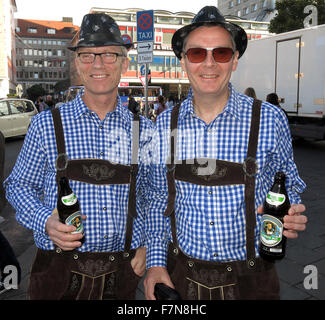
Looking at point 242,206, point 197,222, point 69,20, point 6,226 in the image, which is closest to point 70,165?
point 197,222

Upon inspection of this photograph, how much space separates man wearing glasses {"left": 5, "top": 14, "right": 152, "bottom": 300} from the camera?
202 centimetres

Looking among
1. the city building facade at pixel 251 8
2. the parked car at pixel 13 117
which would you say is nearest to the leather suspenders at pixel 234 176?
the parked car at pixel 13 117

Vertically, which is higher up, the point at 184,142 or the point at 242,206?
the point at 184,142

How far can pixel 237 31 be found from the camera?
211cm

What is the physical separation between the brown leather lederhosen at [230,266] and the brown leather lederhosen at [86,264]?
34 cm

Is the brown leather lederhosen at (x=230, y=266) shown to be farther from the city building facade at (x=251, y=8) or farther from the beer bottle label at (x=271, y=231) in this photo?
the city building facade at (x=251, y=8)

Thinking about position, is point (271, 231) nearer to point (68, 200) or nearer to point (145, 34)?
point (68, 200)

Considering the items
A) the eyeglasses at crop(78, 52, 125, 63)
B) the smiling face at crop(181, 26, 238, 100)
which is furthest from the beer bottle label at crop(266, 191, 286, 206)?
the eyeglasses at crop(78, 52, 125, 63)

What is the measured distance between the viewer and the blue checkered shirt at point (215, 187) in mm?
1839

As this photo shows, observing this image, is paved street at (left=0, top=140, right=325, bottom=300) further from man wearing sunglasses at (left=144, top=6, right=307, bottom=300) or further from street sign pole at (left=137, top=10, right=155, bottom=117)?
street sign pole at (left=137, top=10, right=155, bottom=117)

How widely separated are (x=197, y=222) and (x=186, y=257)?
0.19 m

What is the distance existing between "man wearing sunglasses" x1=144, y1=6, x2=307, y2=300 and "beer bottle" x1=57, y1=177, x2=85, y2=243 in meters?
0.42

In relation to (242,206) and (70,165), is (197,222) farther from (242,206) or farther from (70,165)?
(70,165)
